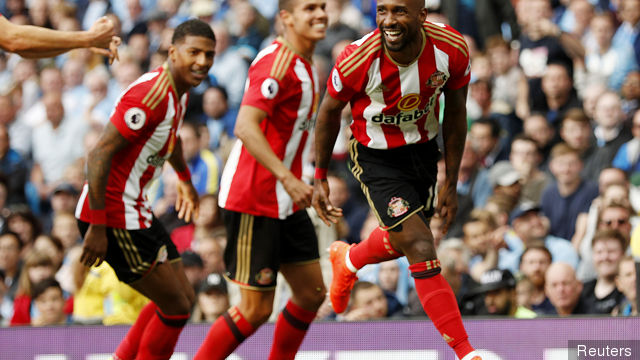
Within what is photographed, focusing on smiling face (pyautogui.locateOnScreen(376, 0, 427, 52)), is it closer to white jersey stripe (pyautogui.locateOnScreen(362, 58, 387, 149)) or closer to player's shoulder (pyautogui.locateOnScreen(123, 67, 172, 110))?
white jersey stripe (pyautogui.locateOnScreen(362, 58, 387, 149))

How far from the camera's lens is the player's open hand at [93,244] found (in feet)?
17.9

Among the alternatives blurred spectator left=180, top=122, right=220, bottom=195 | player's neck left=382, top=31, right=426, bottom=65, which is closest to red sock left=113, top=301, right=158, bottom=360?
player's neck left=382, top=31, right=426, bottom=65

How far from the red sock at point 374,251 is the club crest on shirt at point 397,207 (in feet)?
0.86

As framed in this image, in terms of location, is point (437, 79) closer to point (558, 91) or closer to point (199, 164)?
point (558, 91)

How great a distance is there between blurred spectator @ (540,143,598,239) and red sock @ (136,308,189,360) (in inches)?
153

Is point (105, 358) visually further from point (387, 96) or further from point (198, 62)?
point (387, 96)

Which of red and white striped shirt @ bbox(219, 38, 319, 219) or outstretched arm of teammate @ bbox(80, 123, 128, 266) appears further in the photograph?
red and white striped shirt @ bbox(219, 38, 319, 219)

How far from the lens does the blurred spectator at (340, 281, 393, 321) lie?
7562mm

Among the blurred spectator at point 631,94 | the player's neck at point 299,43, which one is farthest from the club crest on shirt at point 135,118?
the blurred spectator at point 631,94

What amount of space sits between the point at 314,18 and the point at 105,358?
2.80m

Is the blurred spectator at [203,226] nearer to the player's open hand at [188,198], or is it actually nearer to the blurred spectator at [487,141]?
the player's open hand at [188,198]

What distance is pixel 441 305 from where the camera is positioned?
497 cm

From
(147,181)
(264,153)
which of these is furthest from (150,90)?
(264,153)

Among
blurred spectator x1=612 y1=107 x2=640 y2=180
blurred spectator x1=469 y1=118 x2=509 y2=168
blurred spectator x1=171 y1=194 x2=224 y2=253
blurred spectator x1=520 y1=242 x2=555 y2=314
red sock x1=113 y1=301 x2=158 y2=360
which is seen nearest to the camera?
red sock x1=113 y1=301 x2=158 y2=360
